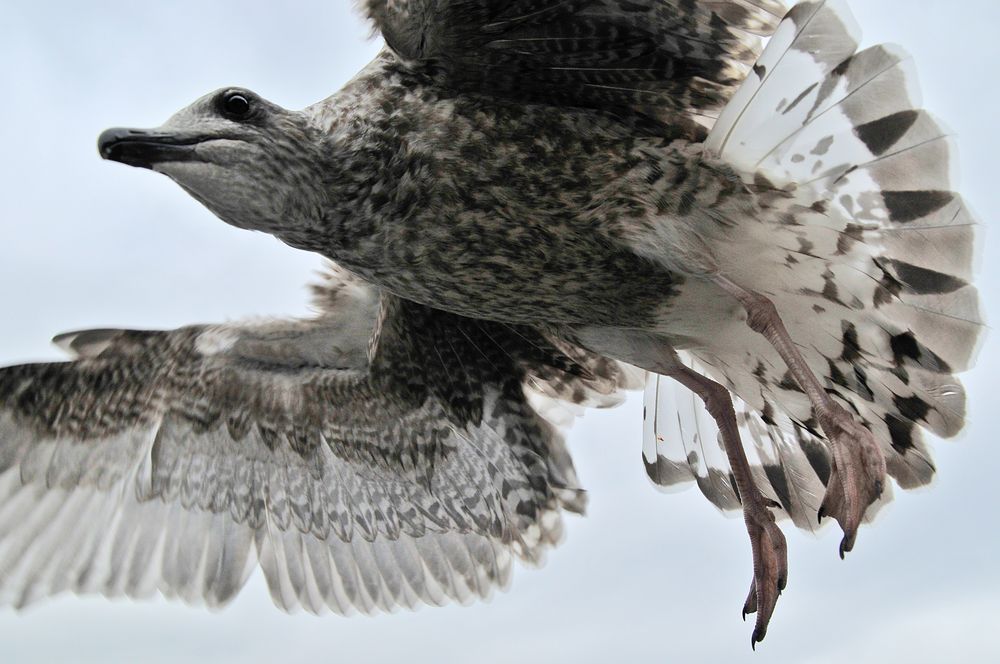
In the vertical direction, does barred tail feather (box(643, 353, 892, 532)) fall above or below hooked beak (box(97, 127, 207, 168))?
below

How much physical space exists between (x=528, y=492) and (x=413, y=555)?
0.55 metres

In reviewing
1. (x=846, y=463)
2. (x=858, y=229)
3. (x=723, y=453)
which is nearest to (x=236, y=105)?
(x=858, y=229)

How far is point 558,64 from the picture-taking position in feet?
10.6

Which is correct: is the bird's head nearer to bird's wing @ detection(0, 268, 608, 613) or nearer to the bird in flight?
the bird in flight

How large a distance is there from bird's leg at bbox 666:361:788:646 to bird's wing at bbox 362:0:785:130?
94 cm

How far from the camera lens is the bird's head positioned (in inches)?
121

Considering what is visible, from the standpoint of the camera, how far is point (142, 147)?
121 inches

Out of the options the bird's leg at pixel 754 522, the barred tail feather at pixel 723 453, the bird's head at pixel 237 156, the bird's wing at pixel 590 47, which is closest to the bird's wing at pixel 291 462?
the barred tail feather at pixel 723 453

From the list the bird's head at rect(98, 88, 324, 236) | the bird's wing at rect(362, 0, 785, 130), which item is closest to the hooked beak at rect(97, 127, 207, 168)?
the bird's head at rect(98, 88, 324, 236)

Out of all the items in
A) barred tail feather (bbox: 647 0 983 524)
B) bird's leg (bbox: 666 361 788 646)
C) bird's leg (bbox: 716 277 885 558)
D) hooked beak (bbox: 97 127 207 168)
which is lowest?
bird's leg (bbox: 666 361 788 646)

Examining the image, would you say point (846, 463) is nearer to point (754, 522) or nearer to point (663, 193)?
point (754, 522)

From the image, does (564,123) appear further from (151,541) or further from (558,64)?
(151,541)

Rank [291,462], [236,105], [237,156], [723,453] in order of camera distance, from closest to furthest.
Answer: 1. [237,156]
2. [236,105]
3. [723,453]
4. [291,462]

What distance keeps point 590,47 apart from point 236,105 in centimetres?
104
